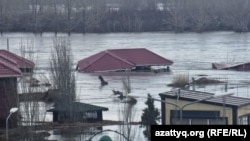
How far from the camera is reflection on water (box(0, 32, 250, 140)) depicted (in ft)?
36.5

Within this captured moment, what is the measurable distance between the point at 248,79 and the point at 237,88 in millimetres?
2182

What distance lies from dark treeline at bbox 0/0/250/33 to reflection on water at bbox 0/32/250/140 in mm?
954

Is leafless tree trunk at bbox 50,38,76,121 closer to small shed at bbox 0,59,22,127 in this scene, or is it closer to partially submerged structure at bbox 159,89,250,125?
small shed at bbox 0,59,22,127

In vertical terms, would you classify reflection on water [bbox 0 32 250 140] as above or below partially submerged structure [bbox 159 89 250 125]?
below

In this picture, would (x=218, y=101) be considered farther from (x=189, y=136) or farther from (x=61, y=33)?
(x=61, y=33)

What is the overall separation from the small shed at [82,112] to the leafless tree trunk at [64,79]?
0.05m

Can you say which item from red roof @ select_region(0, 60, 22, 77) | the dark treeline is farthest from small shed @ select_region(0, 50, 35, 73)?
the dark treeline

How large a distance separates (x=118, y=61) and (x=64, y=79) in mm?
6052

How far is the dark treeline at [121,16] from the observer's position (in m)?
26.2

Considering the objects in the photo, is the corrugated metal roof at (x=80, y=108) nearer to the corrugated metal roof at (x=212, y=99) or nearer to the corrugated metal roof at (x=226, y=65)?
the corrugated metal roof at (x=212, y=99)

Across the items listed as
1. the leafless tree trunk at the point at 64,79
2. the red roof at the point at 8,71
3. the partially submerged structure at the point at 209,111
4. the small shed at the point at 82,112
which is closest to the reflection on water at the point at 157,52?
the small shed at the point at 82,112

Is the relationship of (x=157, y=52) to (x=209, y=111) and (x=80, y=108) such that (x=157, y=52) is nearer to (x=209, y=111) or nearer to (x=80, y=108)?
(x=80, y=108)

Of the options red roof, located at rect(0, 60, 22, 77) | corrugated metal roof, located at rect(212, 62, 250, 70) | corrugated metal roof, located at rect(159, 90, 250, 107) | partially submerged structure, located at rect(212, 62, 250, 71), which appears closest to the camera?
corrugated metal roof, located at rect(159, 90, 250, 107)

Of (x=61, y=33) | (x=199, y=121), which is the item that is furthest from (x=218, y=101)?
(x=61, y=33)
